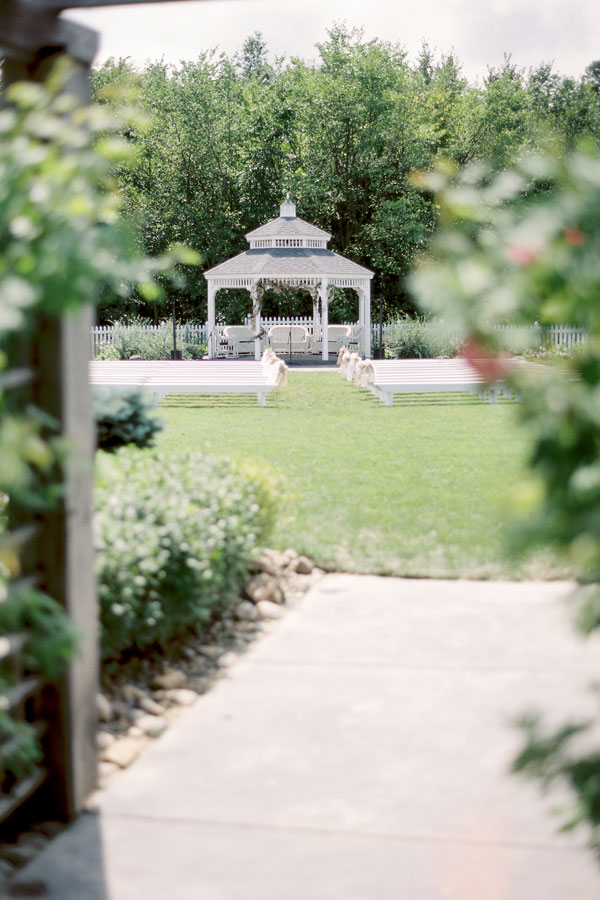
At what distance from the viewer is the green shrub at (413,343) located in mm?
31219

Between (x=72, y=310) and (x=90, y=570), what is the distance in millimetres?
1482

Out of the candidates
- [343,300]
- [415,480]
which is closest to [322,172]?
[343,300]

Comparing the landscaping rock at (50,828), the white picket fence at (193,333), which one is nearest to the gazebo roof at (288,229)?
the white picket fence at (193,333)

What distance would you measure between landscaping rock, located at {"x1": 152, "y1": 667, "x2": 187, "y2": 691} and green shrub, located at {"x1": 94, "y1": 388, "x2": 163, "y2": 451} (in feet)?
3.92

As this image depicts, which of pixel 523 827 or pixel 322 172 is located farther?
pixel 322 172

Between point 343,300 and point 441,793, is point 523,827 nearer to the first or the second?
point 441,793

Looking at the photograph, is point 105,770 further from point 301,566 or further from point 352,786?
point 301,566

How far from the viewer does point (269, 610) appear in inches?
221

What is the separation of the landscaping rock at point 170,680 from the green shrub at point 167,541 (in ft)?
0.52

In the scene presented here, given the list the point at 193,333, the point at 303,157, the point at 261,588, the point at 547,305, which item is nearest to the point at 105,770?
the point at 261,588

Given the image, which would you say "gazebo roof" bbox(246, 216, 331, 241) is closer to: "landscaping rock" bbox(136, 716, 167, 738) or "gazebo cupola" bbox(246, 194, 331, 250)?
"gazebo cupola" bbox(246, 194, 331, 250)

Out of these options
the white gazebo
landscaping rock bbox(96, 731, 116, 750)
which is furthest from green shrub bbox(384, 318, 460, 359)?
landscaping rock bbox(96, 731, 116, 750)

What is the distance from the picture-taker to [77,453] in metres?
3.12

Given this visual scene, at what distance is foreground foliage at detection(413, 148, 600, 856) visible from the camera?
6.14 ft
